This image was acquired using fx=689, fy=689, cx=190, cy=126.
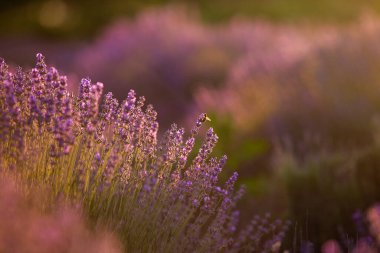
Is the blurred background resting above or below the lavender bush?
above

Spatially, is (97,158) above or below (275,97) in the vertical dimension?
below

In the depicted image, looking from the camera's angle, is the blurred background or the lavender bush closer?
the lavender bush

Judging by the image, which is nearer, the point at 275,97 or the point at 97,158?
the point at 97,158

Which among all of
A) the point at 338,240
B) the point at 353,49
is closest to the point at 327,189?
the point at 338,240
